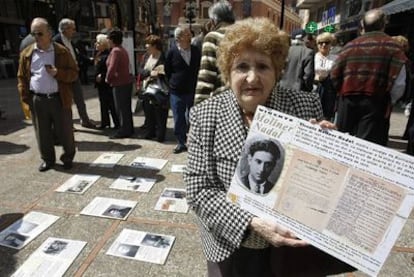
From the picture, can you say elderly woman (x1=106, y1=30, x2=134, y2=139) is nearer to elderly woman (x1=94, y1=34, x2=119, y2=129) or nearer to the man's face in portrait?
elderly woman (x1=94, y1=34, x2=119, y2=129)

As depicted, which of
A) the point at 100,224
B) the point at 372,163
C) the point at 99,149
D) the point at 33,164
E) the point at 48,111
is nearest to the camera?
the point at 372,163

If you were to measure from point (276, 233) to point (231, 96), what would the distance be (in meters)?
0.60

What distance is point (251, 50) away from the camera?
1.25m

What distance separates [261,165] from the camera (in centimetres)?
114

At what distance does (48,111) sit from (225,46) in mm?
3322

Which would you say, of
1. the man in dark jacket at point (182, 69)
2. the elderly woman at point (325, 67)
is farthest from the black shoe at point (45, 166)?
the elderly woman at point (325, 67)

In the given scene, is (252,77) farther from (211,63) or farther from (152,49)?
(152,49)

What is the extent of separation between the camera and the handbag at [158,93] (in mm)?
5039

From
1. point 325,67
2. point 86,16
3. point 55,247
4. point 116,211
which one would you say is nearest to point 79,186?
point 116,211

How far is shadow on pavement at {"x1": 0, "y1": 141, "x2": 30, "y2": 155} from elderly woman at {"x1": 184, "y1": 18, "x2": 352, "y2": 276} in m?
4.45

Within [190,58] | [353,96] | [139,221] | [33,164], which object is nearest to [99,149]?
[33,164]

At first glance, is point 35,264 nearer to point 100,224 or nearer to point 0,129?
point 100,224

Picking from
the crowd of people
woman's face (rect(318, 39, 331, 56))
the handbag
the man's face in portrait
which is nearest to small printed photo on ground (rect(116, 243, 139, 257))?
the crowd of people

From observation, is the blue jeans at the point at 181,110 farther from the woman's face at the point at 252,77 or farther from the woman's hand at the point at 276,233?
the woman's hand at the point at 276,233
